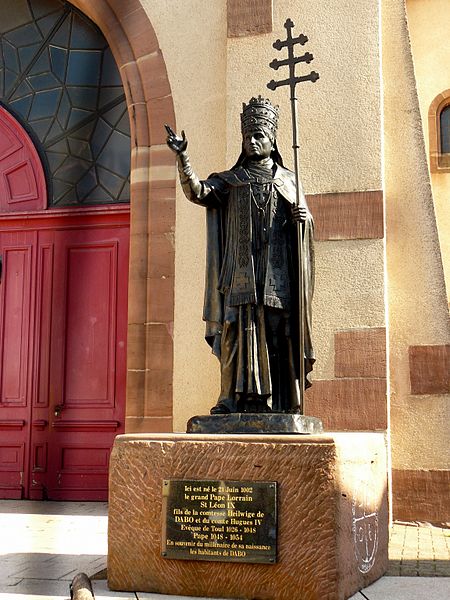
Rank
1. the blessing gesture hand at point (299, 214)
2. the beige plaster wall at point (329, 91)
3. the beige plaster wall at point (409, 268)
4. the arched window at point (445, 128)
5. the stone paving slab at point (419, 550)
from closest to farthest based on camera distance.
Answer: the blessing gesture hand at point (299, 214) < the stone paving slab at point (419, 550) < the beige plaster wall at point (409, 268) < the beige plaster wall at point (329, 91) < the arched window at point (445, 128)

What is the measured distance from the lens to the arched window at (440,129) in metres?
8.79

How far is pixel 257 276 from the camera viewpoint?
429 cm

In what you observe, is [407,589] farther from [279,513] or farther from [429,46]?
[429,46]

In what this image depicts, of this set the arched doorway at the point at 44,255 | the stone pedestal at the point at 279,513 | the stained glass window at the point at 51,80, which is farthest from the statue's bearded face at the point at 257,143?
the stained glass window at the point at 51,80

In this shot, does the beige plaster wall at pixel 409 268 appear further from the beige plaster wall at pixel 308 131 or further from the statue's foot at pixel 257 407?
the statue's foot at pixel 257 407

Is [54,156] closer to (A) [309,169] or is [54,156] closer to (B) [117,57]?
(B) [117,57]

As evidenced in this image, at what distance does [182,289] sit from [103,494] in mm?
2092

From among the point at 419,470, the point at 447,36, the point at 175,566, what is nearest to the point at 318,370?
the point at 419,470

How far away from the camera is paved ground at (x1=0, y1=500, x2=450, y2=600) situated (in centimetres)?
372

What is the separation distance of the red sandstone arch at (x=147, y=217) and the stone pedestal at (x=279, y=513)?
2833 mm

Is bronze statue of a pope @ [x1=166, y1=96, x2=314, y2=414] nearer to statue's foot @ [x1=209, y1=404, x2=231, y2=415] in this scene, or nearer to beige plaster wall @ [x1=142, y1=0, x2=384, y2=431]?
statue's foot @ [x1=209, y1=404, x2=231, y2=415]

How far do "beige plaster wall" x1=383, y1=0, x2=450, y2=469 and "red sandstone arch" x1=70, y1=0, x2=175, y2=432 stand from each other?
198 cm

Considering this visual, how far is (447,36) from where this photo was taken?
8.82 meters

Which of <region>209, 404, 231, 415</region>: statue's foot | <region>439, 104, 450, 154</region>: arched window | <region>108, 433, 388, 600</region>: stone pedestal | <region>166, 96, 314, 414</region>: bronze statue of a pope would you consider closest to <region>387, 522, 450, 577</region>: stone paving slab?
<region>108, 433, 388, 600</region>: stone pedestal
